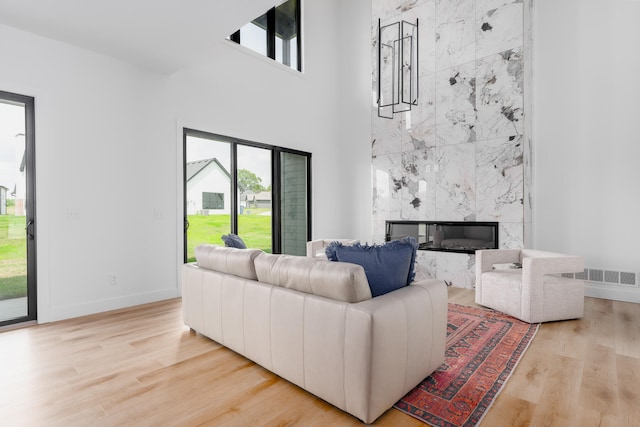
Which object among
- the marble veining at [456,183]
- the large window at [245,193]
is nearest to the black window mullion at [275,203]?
the large window at [245,193]

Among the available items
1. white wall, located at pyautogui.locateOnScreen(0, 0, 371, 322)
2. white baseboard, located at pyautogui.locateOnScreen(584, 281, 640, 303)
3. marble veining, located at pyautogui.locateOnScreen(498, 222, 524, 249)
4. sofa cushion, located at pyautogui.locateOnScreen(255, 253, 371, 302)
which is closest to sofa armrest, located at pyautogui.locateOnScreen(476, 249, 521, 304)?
marble veining, located at pyautogui.locateOnScreen(498, 222, 524, 249)

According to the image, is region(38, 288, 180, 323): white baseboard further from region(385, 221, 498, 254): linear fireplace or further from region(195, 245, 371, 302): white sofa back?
region(385, 221, 498, 254): linear fireplace

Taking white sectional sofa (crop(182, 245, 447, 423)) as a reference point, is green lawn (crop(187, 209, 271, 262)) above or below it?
above

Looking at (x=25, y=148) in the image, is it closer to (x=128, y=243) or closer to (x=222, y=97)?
(x=128, y=243)

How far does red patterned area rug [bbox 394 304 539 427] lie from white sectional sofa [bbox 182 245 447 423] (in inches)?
4.1

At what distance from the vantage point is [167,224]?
427 cm

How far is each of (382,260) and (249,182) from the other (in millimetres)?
3675

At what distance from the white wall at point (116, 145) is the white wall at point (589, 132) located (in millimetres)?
3920

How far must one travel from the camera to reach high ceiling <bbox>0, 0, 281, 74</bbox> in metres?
2.80

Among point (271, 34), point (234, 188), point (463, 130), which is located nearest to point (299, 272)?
point (234, 188)

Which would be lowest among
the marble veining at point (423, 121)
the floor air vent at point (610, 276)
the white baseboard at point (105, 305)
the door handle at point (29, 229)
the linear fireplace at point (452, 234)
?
the white baseboard at point (105, 305)

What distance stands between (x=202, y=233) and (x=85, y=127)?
72.5 inches

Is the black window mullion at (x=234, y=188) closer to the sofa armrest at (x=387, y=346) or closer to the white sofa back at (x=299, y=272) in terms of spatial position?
the white sofa back at (x=299, y=272)

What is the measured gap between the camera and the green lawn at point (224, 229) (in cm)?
461
